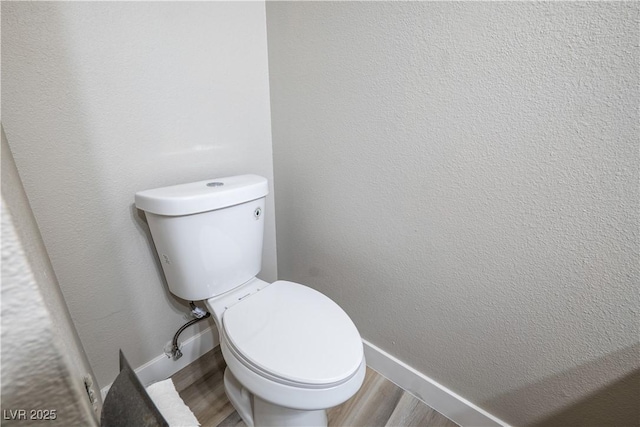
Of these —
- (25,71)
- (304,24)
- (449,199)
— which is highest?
(304,24)

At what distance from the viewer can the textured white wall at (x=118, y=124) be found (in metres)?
0.68

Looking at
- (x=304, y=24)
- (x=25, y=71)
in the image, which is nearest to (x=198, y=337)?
(x=25, y=71)

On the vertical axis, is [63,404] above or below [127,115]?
below

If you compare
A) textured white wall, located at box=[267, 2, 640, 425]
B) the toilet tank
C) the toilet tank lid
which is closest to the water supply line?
the toilet tank

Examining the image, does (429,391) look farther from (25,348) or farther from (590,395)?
(25,348)

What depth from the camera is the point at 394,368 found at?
1.07m

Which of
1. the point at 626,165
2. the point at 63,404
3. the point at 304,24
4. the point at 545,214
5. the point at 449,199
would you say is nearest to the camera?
the point at 63,404

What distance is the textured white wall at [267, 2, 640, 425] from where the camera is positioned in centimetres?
59

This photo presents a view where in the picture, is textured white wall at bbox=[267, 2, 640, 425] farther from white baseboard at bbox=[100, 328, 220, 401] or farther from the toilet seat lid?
white baseboard at bbox=[100, 328, 220, 401]

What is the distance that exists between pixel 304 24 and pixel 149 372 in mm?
1338

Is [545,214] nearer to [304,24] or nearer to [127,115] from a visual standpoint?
[304,24]

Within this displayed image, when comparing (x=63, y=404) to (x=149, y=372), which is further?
(x=149, y=372)

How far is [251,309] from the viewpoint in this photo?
2.78 ft

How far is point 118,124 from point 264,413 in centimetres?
95
